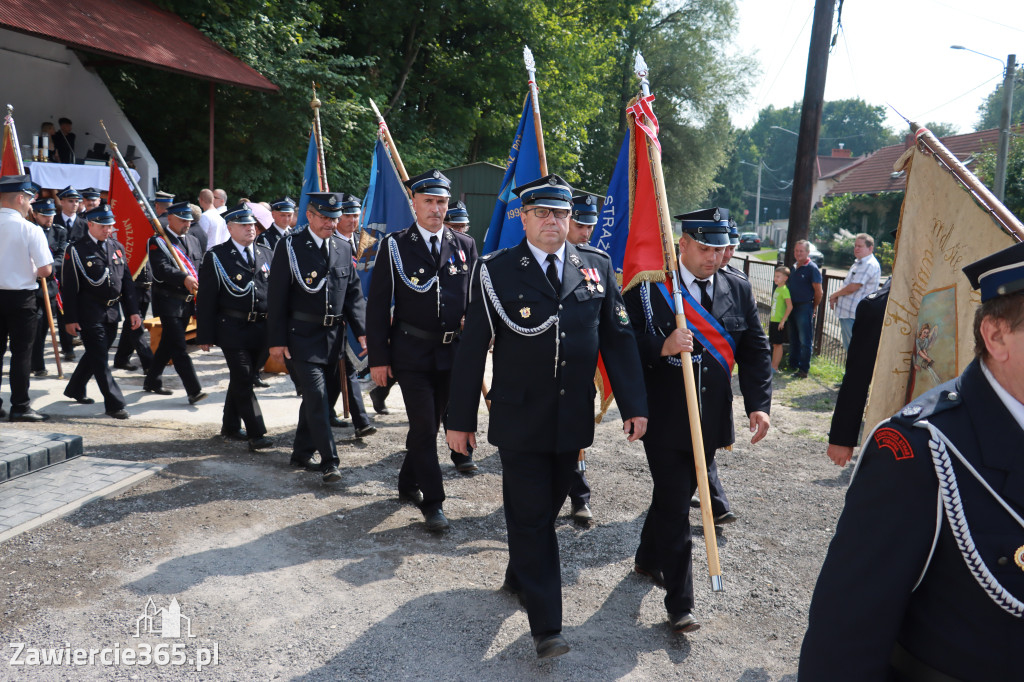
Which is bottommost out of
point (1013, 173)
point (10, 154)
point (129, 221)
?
point (129, 221)

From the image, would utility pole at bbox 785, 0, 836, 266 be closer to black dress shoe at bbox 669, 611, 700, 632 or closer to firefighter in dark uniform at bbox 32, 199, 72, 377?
black dress shoe at bbox 669, 611, 700, 632

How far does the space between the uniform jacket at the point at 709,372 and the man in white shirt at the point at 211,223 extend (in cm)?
856

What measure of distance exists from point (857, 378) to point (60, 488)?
204 inches

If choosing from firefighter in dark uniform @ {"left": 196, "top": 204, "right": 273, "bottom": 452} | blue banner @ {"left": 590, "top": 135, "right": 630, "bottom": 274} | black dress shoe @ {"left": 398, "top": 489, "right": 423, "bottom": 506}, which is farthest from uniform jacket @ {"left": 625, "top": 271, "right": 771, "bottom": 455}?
firefighter in dark uniform @ {"left": 196, "top": 204, "right": 273, "bottom": 452}

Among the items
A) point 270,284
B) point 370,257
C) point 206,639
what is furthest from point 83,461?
point 370,257

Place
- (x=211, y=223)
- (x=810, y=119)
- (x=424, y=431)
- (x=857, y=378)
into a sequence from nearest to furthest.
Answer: (x=857, y=378), (x=424, y=431), (x=211, y=223), (x=810, y=119)

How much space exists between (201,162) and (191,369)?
11446mm

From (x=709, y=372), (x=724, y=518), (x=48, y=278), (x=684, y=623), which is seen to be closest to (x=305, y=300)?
(x=709, y=372)

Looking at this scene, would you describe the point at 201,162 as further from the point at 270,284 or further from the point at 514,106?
the point at 270,284

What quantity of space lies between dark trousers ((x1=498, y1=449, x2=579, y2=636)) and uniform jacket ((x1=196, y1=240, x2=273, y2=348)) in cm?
407

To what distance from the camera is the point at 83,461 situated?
6.29 metres

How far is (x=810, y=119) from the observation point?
12.9 metres

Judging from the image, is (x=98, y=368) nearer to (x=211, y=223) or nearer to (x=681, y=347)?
(x=211, y=223)

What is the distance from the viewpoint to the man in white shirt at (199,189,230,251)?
11570mm
